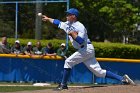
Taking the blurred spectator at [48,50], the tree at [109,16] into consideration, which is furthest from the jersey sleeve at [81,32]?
the tree at [109,16]

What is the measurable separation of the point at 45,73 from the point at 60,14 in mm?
14953

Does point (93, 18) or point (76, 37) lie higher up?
point (76, 37)

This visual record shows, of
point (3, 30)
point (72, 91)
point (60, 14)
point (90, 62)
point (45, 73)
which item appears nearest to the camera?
point (72, 91)

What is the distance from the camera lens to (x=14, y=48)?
20.8 meters

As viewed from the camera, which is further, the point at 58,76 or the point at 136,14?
the point at 136,14

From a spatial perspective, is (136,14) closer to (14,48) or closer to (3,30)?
(3,30)

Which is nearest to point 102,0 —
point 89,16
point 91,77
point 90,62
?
point 89,16

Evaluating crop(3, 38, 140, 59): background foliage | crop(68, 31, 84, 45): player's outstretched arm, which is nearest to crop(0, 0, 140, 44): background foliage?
crop(3, 38, 140, 59): background foliage

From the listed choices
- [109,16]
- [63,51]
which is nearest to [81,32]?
[63,51]

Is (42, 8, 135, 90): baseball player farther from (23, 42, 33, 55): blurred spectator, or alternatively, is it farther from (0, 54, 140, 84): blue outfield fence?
(23, 42, 33, 55): blurred spectator

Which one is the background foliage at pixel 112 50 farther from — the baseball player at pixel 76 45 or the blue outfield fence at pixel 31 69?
the baseball player at pixel 76 45

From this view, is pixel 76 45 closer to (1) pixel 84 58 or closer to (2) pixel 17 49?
(1) pixel 84 58

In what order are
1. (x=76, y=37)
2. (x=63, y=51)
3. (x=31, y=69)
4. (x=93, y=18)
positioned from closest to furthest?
(x=76, y=37) < (x=63, y=51) < (x=31, y=69) < (x=93, y=18)

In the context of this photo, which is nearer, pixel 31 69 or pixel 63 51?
pixel 63 51
